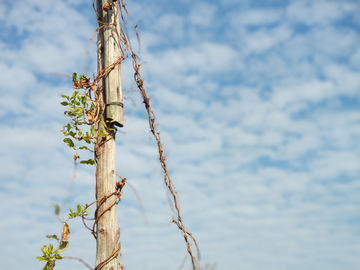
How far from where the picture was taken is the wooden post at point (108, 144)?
337 cm

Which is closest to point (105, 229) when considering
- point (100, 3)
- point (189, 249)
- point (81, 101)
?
point (189, 249)

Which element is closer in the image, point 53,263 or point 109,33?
point 53,263

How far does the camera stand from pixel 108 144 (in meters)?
3.61

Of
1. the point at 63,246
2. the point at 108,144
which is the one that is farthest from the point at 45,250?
the point at 108,144

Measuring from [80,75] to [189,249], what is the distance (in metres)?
2.10

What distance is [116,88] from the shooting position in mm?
3791

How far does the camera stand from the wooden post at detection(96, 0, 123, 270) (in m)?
3.37

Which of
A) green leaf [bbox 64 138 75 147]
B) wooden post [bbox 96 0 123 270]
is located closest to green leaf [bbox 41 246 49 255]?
wooden post [bbox 96 0 123 270]

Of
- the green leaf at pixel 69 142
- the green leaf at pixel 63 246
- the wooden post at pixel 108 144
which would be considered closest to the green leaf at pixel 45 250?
the green leaf at pixel 63 246

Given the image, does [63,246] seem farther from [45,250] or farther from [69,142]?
[69,142]

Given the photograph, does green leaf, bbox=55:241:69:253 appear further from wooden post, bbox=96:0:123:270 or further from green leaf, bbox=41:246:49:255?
wooden post, bbox=96:0:123:270

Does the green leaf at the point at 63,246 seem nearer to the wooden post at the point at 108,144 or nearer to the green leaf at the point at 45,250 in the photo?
the green leaf at the point at 45,250

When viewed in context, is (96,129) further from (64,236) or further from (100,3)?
(100,3)

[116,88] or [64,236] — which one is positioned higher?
[116,88]
